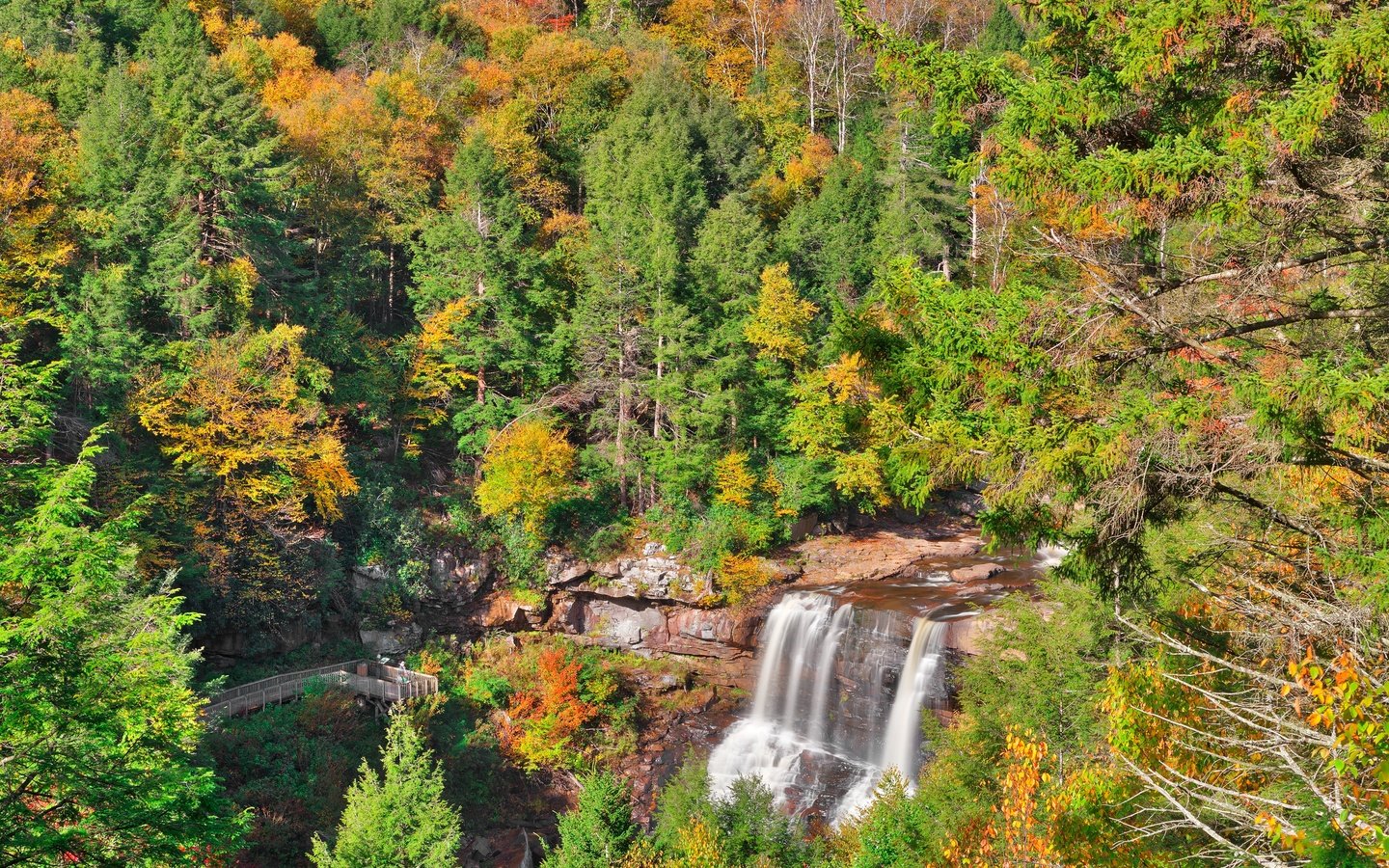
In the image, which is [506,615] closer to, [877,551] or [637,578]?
[637,578]

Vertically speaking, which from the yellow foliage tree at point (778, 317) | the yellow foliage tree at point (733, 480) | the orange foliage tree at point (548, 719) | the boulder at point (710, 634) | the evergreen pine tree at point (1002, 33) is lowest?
the orange foliage tree at point (548, 719)

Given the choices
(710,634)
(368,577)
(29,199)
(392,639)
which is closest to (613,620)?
(710,634)

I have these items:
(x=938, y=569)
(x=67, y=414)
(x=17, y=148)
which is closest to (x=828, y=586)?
(x=938, y=569)

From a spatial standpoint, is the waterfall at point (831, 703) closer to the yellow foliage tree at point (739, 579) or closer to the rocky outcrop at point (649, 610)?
the yellow foliage tree at point (739, 579)

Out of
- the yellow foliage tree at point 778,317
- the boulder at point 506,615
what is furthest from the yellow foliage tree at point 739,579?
the yellow foliage tree at point 778,317

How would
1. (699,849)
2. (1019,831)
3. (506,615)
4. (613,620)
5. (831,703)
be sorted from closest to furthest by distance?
(1019,831), (699,849), (831,703), (613,620), (506,615)
